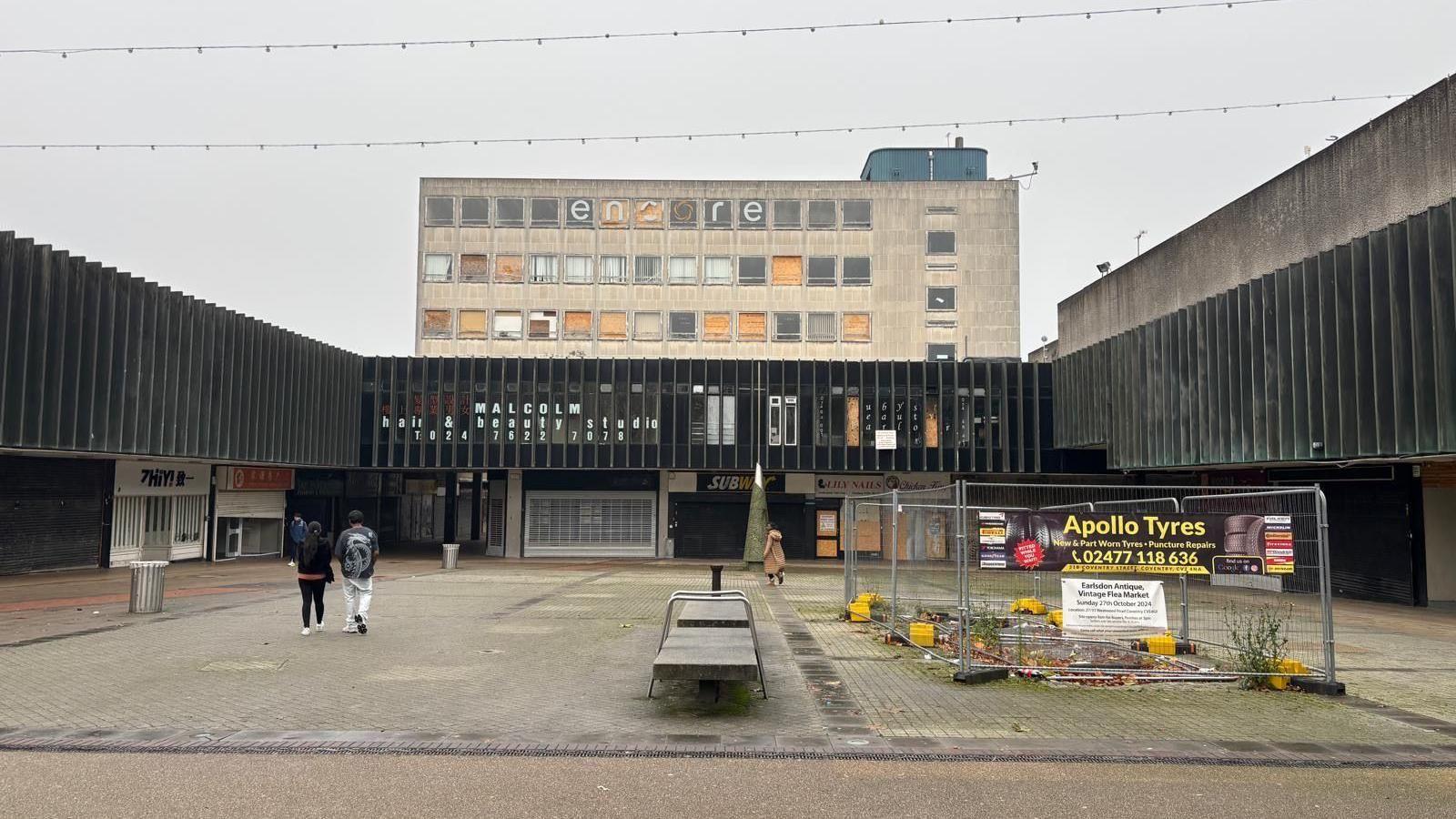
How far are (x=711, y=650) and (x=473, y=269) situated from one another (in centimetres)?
4254

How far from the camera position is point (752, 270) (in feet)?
161

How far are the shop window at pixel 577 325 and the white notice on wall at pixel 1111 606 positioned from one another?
4015 cm

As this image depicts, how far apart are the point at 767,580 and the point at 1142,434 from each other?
1084 centimetres

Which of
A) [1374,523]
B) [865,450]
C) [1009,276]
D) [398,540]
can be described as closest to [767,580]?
[865,450]

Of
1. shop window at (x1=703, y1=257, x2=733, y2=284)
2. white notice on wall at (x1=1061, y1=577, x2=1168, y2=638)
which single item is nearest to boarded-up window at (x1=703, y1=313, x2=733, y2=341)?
shop window at (x1=703, y1=257, x2=733, y2=284)

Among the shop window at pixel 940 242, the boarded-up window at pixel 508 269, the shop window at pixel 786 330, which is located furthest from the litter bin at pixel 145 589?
the shop window at pixel 940 242

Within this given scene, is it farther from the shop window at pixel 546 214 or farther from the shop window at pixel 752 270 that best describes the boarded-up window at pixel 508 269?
the shop window at pixel 752 270

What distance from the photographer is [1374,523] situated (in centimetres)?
2225

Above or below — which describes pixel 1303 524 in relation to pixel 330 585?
above

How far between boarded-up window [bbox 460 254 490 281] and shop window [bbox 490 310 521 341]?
2025 millimetres

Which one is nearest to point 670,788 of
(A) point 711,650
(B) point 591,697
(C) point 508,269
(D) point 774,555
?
(A) point 711,650

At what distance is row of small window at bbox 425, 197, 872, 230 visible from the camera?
48.9 meters

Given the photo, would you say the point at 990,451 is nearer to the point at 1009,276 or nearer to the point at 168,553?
the point at 1009,276

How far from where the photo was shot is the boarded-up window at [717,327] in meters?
49.0
